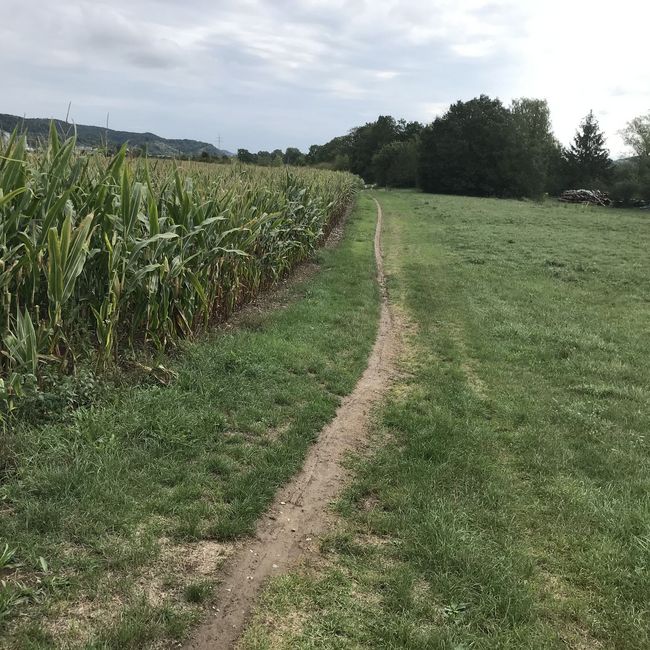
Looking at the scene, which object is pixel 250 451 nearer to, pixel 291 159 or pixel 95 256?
pixel 95 256

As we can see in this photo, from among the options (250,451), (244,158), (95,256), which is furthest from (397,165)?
(250,451)

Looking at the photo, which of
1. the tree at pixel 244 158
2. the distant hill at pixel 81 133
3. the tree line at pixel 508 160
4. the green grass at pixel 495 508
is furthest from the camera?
the tree line at pixel 508 160

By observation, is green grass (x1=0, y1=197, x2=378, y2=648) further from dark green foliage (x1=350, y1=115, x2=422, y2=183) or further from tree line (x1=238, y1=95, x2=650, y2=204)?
dark green foliage (x1=350, y1=115, x2=422, y2=183)

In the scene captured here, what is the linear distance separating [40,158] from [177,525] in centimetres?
342

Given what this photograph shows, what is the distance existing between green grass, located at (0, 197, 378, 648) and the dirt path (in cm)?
10

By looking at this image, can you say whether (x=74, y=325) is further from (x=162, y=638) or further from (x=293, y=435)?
(x=162, y=638)

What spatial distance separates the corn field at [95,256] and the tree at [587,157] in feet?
214

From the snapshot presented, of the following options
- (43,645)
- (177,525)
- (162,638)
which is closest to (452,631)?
(162,638)

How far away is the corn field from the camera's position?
3.91m

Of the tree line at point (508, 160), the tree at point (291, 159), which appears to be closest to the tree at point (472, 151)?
the tree line at point (508, 160)

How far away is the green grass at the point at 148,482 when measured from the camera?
99.3 inches

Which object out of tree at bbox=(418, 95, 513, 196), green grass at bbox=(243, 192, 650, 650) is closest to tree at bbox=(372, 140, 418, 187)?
tree at bbox=(418, 95, 513, 196)

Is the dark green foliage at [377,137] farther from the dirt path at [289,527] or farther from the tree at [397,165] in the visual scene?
the dirt path at [289,527]

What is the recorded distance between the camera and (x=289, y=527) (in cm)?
339
